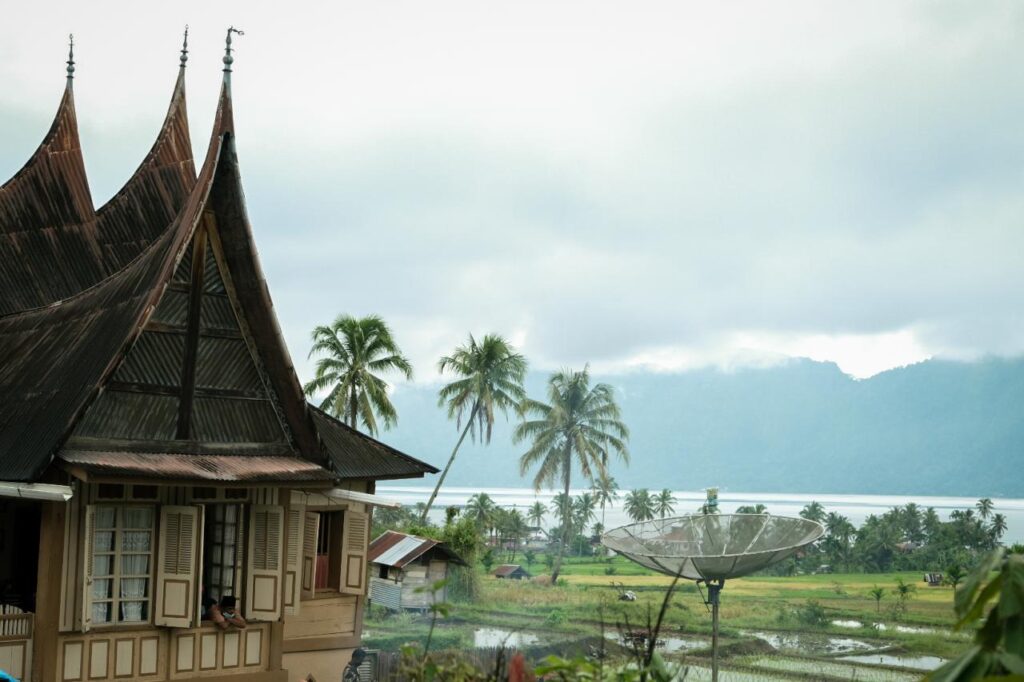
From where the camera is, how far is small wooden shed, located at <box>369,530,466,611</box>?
34.1 metres

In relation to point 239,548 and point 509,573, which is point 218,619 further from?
point 509,573

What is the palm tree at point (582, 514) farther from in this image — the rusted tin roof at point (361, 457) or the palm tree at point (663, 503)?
the rusted tin roof at point (361, 457)

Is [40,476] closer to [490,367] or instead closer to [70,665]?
[70,665]

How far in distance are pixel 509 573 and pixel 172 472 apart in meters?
49.0

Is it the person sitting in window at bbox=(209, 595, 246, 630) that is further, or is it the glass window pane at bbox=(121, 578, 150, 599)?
the person sitting in window at bbox=(209, 595, 246, 630)

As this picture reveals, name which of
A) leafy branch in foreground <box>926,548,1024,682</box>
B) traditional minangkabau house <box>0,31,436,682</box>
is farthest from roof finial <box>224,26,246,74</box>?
leafy branch in foreground <box>926,548,1024,682</box>

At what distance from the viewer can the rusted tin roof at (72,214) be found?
17.2m

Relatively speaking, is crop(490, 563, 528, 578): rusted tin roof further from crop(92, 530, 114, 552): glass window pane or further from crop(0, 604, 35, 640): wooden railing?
crop(0, 604, 35, 640): wooden railing

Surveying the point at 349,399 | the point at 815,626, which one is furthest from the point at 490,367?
the point at 815,626

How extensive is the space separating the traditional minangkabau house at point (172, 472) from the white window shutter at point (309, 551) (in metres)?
0.03

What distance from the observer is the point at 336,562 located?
51.0 ft

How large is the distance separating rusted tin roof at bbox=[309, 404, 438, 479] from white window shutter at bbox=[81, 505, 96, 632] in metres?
3.27

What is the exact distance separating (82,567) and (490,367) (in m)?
45.8

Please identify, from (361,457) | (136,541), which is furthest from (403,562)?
(136,541)
